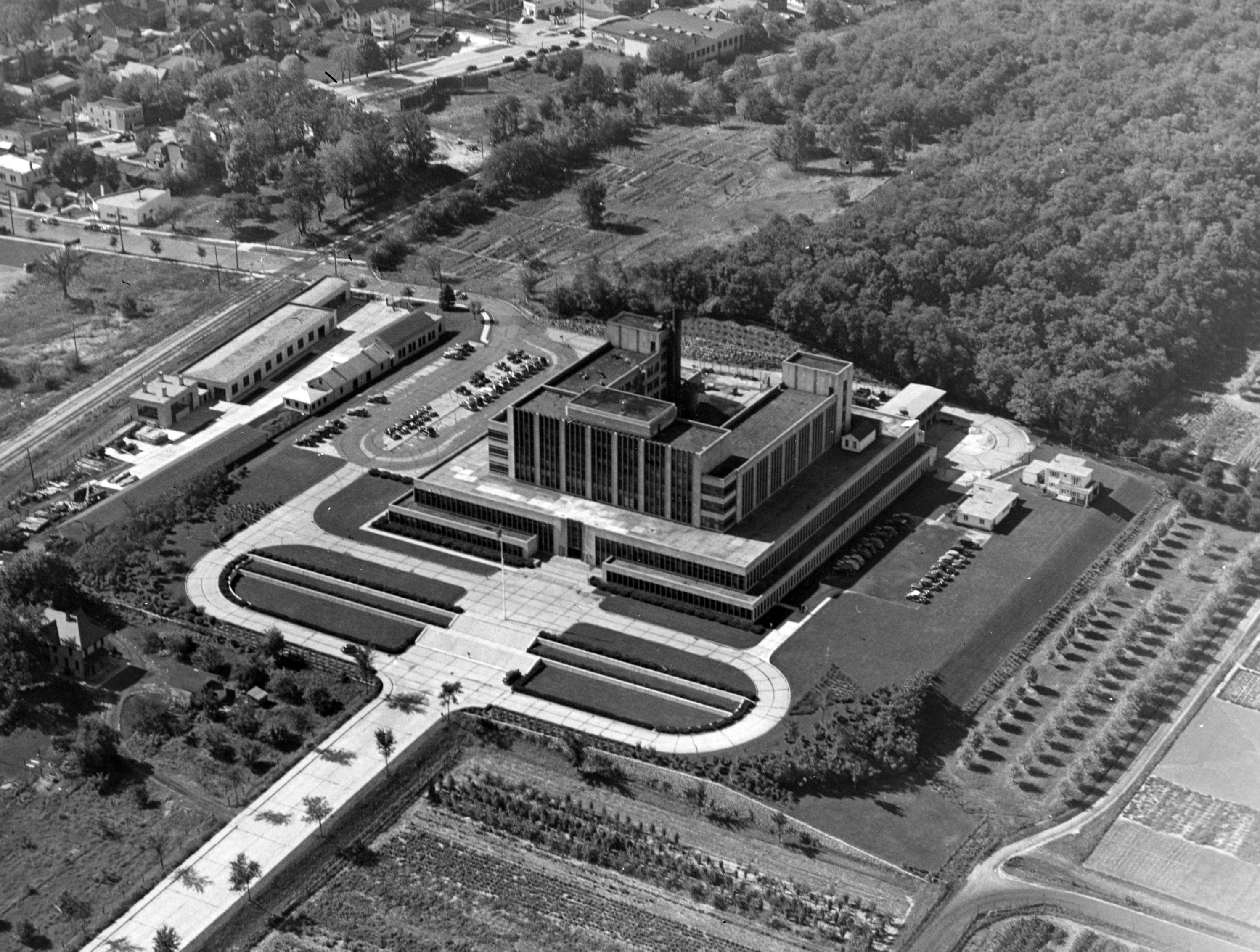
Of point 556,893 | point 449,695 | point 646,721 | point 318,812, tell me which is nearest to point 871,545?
point 646,721

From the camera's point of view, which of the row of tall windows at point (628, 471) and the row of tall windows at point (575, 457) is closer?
the row of tall windows at point (628, 471)

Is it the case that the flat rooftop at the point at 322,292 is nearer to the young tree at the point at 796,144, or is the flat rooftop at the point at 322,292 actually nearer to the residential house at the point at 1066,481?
the young tree at the point at 796,144

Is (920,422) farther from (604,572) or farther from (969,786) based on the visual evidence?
(969,786)

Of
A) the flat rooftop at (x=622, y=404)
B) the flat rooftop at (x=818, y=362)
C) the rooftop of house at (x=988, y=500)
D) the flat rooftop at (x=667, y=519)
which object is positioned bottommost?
the rooftop of house at (x=988, y=500)

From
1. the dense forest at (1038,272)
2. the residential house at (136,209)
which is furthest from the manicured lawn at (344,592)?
the residential house at (136,209)

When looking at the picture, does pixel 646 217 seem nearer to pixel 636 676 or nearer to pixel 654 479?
pixel 654 479

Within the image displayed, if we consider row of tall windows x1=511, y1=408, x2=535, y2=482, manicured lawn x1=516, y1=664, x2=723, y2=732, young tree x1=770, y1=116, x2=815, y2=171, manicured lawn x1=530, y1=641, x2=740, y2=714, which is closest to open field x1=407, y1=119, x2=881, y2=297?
young tree x1=770, y1=116, x2=815, y2=171

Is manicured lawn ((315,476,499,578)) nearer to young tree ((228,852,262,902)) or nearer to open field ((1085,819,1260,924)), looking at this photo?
young tree ((228,852,262,902))

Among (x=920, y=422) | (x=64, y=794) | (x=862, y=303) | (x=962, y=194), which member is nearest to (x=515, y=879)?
(x=64, y=794)
